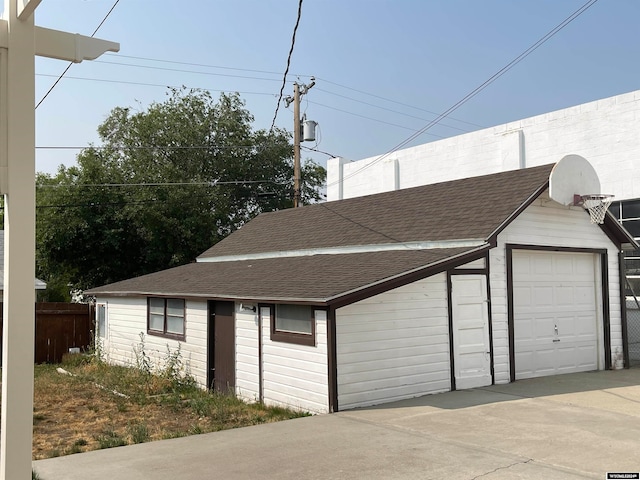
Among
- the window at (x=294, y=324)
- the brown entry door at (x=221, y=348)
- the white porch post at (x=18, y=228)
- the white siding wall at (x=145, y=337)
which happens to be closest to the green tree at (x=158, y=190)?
the white siding wall at (x=145, y=337)

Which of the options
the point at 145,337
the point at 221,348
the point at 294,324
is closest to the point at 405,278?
the point at 294,324

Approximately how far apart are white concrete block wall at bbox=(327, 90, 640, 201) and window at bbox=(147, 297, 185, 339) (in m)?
18.2

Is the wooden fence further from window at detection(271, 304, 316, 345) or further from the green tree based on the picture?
window at detection(271, 304, 316, 345)

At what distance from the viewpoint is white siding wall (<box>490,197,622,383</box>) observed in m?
12.6

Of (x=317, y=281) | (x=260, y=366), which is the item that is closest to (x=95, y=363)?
(x=260, y=366)

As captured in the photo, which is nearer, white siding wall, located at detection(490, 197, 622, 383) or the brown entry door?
white siding wall, located at detection(490, 197, 622, 383)

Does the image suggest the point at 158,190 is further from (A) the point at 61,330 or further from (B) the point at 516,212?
(B) the point at 516,212

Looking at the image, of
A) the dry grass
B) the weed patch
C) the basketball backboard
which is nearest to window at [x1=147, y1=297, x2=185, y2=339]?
the weed patch

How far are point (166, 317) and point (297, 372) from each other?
622 cm

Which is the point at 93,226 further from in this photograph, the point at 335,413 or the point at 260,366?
the point at 335,413

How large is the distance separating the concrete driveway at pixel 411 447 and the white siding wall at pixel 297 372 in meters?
0.72

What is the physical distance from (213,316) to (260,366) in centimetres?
245

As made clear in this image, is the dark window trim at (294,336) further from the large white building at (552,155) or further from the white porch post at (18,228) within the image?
the large white building at (552,155)

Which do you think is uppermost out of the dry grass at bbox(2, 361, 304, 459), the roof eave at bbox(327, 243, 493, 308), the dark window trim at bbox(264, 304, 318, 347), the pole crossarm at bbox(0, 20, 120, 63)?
the pole crossarm at bbox(0, 20, 120, 63)
